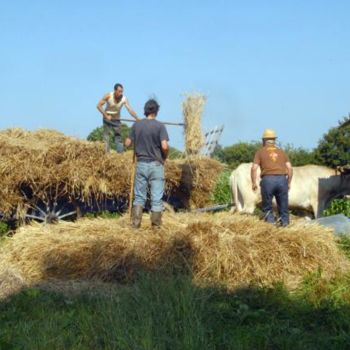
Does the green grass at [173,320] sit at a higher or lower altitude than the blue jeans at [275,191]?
lower

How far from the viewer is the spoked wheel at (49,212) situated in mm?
12578

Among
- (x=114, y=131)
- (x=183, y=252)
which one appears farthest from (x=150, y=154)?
(x=114, y=131)

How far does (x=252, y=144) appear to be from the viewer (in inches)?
2307

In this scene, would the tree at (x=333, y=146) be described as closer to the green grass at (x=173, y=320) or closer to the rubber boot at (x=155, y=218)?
the rubber boot at (x=155, y=218)

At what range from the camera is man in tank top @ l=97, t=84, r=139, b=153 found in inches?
558

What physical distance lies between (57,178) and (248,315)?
6055 mm

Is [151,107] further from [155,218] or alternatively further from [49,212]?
[49,212]

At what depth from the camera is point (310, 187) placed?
16.2m

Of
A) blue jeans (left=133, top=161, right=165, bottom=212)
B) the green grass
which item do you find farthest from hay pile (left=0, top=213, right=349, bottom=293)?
the green grass

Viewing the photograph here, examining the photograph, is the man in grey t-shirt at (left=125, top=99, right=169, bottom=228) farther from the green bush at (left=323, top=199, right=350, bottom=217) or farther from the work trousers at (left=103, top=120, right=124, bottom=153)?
the green bush at (left=323, top=199, right=350, bottom=217)

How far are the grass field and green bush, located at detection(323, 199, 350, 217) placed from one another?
31.3 feet

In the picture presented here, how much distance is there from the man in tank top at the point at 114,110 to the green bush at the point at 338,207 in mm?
5935

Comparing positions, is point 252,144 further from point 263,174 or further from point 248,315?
point 248,315

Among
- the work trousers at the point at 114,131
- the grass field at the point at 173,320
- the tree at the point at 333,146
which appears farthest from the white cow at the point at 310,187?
the tree at the point at 333,146
